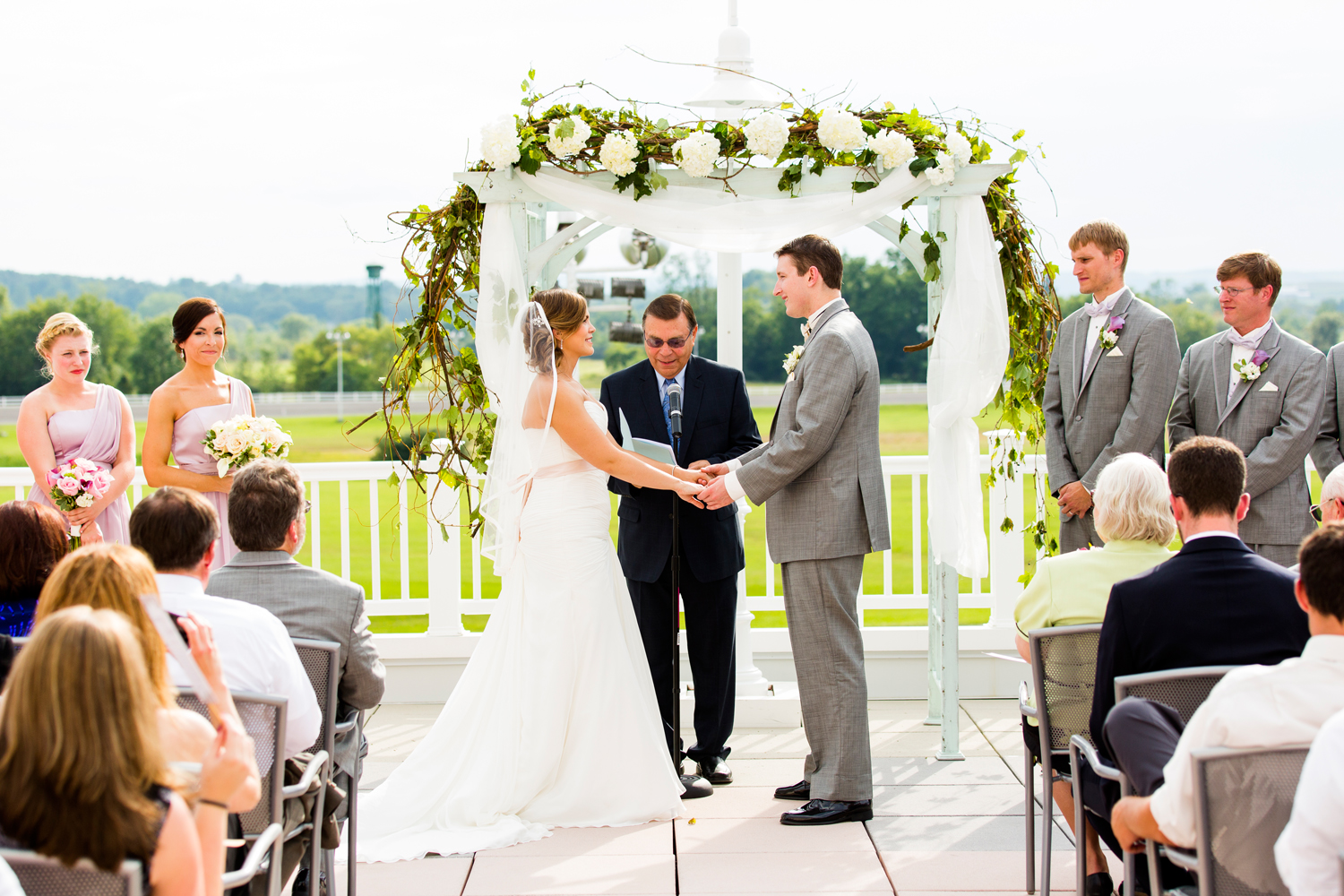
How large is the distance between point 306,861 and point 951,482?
8.81 ft

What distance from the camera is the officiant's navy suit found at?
419 cm

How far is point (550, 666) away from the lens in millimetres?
3736

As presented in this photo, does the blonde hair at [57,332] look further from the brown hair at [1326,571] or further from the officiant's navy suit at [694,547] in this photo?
the brown hair at [1326,571]

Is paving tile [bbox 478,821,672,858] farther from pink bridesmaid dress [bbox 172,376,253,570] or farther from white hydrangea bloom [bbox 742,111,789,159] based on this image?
white hydrangea bloom [bbox 742,111,789,159]

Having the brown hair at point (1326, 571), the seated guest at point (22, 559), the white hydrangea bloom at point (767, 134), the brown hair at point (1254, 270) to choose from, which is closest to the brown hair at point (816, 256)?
the white hydrangea bloom at point (767, 134)

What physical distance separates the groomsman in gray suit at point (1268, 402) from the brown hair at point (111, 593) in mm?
3738

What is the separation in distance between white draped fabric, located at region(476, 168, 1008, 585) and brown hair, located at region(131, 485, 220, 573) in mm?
1883

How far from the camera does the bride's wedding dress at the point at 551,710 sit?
3688 mm

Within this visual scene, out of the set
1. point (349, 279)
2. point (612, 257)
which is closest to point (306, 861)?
point (612, 257)

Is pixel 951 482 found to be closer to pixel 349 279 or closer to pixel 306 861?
pixel 306 861

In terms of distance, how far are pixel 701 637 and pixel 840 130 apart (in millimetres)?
1950

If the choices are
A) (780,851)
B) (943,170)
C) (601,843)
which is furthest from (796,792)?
(943,170)

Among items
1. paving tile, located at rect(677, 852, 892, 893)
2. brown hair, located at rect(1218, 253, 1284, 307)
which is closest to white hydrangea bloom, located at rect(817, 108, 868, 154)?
brown hair, located at rect(1218, 253, 1284, 307)

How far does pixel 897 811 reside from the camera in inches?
152
